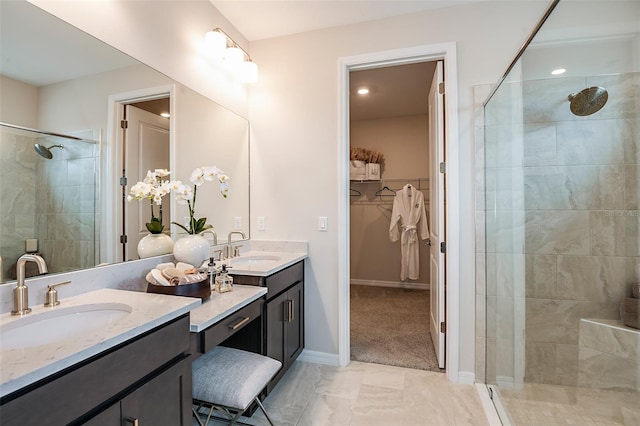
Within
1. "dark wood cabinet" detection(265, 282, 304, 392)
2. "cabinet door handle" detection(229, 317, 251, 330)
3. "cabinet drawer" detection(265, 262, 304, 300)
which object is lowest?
"dark wood cabinet" detection(265, 282, 304, 392)

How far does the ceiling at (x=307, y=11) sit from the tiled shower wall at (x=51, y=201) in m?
1.48

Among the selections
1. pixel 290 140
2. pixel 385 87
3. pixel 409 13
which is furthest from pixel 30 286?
pixel 385 87

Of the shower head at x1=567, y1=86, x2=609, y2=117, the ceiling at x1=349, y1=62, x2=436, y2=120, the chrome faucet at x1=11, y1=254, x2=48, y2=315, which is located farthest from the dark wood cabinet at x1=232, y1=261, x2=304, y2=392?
the ceiling at x1=349, y1=62, x2=436, y2=120

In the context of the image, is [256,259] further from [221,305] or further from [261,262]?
[221,305]

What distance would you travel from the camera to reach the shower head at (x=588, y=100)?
157cm

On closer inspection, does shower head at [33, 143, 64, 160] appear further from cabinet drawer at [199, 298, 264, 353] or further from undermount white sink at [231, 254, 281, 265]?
undermount white sink at [231, 254, 281, 265]

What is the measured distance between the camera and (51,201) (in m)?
1.22

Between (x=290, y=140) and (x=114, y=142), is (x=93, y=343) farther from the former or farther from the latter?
(x=290, y=140)

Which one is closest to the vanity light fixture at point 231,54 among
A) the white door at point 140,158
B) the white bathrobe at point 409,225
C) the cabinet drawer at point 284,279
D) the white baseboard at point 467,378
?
the white door at point 140,158

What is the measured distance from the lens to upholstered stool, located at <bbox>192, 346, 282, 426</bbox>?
130 centimetres

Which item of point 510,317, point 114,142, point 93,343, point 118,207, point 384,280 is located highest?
point 114,142

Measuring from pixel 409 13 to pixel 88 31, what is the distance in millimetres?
2016

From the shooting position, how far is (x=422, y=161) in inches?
175

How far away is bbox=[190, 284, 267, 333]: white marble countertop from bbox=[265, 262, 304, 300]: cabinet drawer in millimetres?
147
